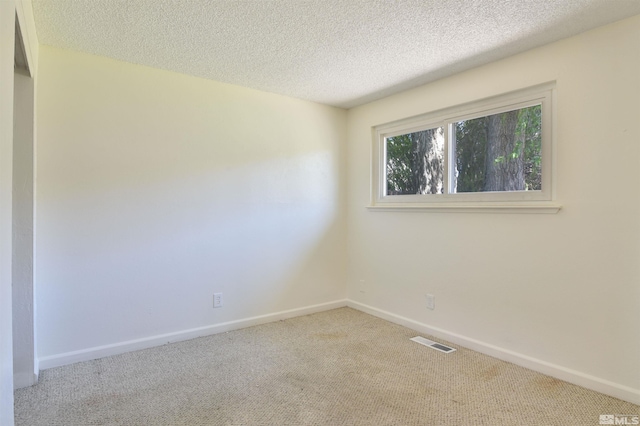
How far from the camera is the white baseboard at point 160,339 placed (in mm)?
2439

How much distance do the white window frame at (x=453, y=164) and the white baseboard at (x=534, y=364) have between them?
3.32 ft

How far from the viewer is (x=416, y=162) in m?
3.32

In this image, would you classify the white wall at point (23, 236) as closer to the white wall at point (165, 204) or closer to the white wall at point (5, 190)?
the white wall at point (165, 204)

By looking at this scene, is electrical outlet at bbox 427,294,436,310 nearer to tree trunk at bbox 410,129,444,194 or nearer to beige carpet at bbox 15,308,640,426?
beige carpet at bbox 15,308,640,426

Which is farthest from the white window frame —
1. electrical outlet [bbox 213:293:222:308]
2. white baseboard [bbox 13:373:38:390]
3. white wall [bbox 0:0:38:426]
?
white baseboard [bbox 13:373:38:390]

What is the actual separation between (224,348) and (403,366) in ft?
4.44

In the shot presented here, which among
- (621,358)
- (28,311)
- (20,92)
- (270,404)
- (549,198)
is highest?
(20,92)

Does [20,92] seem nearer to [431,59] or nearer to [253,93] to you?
[253,93]

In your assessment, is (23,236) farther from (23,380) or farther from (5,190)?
(5,190)

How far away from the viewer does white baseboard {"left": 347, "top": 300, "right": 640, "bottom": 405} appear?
2.02m

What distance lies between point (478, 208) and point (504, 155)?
1.42 feet

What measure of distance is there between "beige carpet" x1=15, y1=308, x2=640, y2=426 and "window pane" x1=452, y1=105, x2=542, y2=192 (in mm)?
1292

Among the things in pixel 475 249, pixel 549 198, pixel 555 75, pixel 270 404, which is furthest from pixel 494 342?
pixel 555 75

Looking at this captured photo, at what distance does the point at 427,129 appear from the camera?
3203mm
